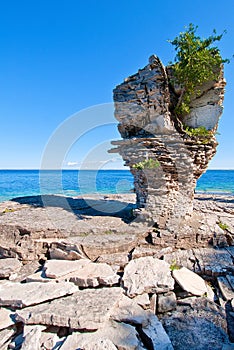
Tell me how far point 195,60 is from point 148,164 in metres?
4.20

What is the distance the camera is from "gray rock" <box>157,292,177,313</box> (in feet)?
13.6

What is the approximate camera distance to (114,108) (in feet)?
27.7

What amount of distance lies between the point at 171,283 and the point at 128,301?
114 centimetres

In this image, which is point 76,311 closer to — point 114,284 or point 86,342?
point 86,342

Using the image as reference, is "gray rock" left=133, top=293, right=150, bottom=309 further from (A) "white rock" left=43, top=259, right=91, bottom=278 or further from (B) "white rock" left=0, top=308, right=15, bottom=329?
(B) "white rock" left=0, top=308, right=15, bottom=329

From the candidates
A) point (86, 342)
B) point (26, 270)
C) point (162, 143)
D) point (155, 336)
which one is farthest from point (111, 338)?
point (162, 143)

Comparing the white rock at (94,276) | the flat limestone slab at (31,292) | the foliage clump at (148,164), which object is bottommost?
the flat limestone slab at (31,292)

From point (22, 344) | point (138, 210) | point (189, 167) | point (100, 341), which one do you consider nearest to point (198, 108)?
point (189, 167)

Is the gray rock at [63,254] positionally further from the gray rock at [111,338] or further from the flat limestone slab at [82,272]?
the gray rock at [111,338]

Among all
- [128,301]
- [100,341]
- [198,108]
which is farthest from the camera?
[198,108]

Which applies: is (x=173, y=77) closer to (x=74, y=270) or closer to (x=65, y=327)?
(x=74, y=270)

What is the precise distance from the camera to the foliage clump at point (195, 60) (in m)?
7.27

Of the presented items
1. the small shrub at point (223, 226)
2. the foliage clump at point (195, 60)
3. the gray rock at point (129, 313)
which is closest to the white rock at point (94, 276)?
the gray rock at point (129, 313)

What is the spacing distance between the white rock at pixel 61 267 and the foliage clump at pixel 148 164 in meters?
3.76
